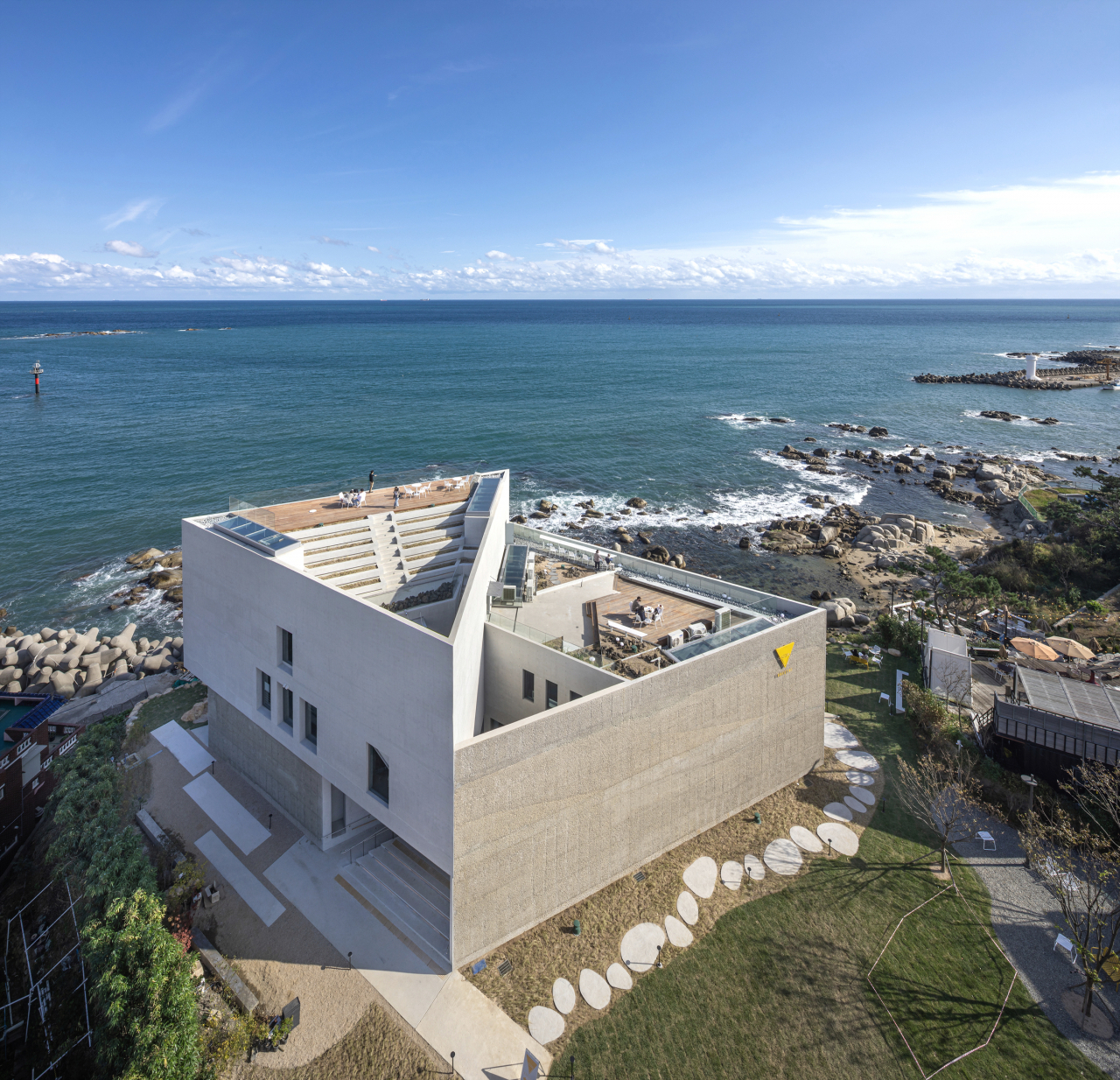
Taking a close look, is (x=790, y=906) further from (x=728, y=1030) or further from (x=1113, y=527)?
(x=1113, y=527)

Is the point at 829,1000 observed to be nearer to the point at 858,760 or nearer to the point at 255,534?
the point at 858,760

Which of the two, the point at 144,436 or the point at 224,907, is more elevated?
the point at 144,436

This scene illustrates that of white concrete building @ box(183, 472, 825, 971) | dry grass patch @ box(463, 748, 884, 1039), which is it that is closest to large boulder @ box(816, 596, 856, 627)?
white concrete building @ box(183, 472, 825, 971)

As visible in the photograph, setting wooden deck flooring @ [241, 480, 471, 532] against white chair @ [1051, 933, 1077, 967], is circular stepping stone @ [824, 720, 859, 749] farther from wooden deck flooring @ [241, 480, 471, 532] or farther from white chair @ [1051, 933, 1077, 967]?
wooden deck flooring @ [241, 480, 471, 532]

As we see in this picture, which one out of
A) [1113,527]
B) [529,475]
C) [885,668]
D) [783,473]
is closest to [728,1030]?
[885,668]

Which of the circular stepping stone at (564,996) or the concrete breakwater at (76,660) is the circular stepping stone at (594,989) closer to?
the circular stepping stone at (564,996)

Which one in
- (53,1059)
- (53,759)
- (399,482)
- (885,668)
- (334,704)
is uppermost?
(399,482)

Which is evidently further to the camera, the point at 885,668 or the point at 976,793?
the point at 885,668
